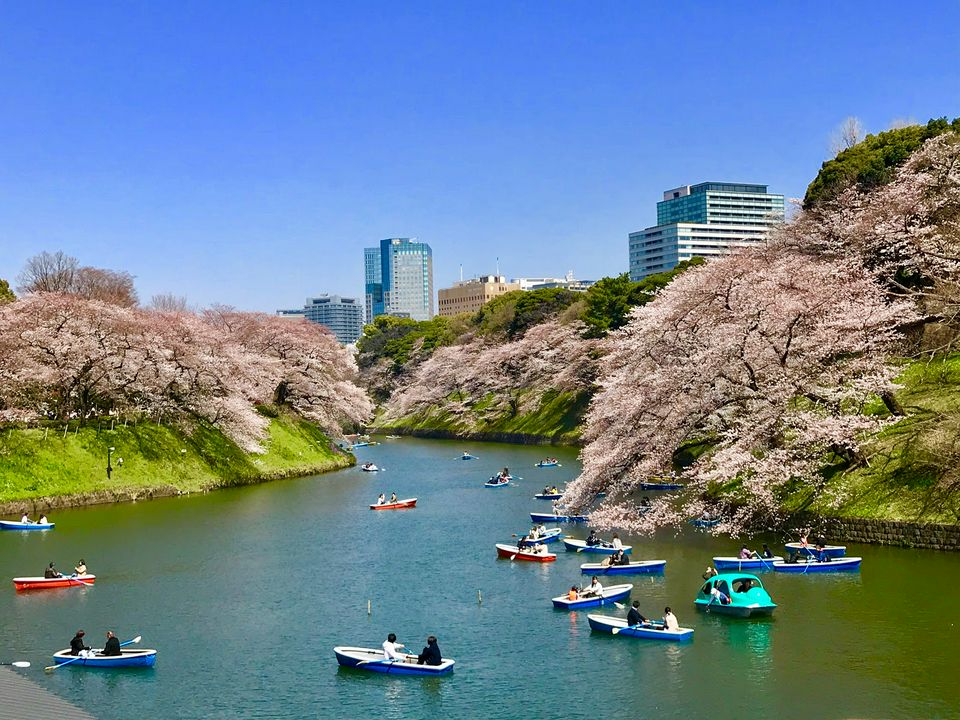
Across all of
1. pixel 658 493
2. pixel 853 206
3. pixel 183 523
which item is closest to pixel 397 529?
pixel 183 523

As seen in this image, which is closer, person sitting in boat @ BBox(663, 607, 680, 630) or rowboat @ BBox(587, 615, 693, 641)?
rowboat @ BBox(587, 615, 693, 641)

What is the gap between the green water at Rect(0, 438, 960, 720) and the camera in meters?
22.4

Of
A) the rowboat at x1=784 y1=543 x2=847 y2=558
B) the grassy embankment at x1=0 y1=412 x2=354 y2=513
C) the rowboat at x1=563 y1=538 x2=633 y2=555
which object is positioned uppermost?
the grassy embankment at x1=0 y1=412 x2=354 y2=513

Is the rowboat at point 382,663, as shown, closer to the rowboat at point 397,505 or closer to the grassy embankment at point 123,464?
the rowboat at point 397,505

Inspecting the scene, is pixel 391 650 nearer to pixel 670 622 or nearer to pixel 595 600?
pixel 670 622

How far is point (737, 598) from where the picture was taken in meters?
28.0

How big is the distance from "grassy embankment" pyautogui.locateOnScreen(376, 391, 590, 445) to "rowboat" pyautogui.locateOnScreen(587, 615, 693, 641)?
58001 millimetres

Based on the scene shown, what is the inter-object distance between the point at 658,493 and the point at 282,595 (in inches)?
989

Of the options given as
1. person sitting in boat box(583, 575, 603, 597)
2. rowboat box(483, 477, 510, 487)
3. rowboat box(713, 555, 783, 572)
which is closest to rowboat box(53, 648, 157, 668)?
person sitting in boat box(583, 575, 603, 597)

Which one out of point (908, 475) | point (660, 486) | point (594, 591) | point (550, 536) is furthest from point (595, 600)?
point (660, 486)

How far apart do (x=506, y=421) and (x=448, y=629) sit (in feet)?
244

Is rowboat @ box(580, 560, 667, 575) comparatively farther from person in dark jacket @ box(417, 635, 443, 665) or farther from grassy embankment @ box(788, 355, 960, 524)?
person in dark jacket @ box(417, 635, 443, 665)

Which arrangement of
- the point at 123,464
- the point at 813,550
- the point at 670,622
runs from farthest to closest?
the point at 123,464
the point at 813,550
the point at 670,622

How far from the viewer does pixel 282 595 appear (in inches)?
1308
